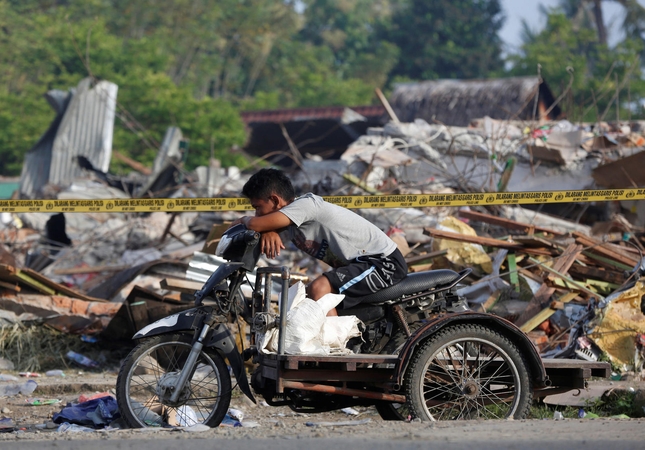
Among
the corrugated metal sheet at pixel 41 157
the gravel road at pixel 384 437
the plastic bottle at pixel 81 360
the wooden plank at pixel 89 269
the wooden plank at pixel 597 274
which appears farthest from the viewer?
the corrugated metal sheet at pixel 41 157

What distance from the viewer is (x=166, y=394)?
4859 millimetres

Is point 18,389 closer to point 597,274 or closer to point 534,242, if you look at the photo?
point 534,242

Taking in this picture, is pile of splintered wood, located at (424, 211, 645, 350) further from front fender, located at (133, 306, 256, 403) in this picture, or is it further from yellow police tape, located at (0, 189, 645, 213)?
front fender, located at (133, 306, 256, 403)

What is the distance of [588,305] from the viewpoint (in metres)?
7.60

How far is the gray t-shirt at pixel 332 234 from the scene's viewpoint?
4.88 metres

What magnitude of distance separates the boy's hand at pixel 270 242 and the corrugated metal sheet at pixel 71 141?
620 inches

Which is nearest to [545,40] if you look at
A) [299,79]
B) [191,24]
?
[299,79]

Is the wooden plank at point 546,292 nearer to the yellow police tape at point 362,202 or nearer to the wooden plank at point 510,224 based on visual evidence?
the yellow police tape at point 362,202

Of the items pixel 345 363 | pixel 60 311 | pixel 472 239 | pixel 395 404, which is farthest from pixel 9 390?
pixel 472 239

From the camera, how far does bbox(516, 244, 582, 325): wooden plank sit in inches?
307

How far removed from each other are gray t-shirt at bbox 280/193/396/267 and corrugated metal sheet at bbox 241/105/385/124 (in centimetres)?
1985

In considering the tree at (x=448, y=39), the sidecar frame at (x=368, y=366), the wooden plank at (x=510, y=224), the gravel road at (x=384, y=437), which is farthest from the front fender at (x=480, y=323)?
the tree at (x=448, y=39)

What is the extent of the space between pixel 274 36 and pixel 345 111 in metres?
22.2

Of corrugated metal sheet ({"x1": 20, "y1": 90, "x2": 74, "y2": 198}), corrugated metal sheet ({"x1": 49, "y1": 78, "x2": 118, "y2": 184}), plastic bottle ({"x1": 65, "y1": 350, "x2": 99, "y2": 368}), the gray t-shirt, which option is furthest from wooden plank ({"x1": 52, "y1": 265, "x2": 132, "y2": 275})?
corrugated metal sheet ({"x1": 20, "y1": 90, "x2": 74, "y2": 198})
